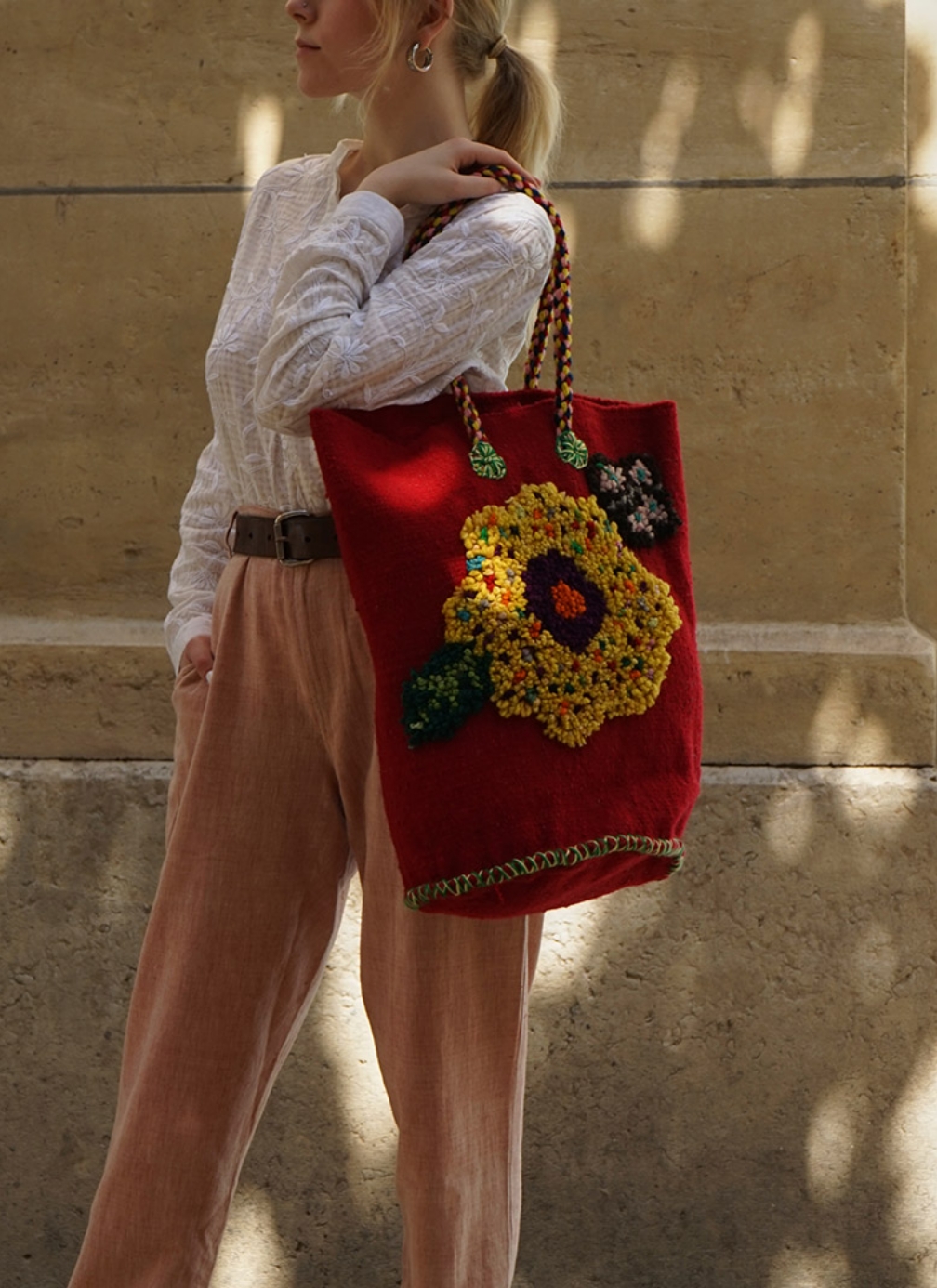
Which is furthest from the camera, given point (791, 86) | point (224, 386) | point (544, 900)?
point (791, 86)

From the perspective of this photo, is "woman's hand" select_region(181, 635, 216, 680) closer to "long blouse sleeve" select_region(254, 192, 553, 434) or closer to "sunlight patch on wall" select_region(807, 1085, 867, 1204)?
"long blouse sleeve" select_region(254, 192, 553, 434)

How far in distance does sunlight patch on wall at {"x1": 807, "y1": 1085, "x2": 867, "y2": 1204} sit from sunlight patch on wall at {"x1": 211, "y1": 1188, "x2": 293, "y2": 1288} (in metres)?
1.14

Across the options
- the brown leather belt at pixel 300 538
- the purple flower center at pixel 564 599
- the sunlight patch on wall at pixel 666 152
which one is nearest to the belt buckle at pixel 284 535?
the brown leather belt at pixel 300 538

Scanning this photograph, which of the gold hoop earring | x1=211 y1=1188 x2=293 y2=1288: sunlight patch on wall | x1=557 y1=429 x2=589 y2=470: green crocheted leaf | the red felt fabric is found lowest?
x1=211 y1=1188 x2=293 y2=1288: sunlight patch on wall

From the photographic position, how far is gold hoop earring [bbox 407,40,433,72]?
2027 millimetres

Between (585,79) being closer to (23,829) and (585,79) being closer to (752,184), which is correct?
(752,184)

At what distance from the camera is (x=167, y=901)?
204 cm

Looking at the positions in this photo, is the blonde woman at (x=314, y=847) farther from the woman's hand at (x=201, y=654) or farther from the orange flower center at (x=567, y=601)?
the orange flower center at (x=567, y=601)

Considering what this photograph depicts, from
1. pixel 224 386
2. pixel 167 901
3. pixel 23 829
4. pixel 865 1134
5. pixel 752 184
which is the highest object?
pixel 752 184

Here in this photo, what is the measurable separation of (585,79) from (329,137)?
0.55 meters

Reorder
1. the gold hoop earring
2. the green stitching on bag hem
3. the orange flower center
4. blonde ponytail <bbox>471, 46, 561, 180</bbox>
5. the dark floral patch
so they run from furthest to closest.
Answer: blonde ponytail <bbox>471, 46, 561, 180</bbox> → the gold hoop earring → the dark floral patch → the orange flower center → the green stitching on bag hem

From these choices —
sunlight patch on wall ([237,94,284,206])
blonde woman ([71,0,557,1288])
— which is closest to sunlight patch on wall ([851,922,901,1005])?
blonde woman ([71,0,557,1288])

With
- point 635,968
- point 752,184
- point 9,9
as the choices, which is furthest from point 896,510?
point 9,9

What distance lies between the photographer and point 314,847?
6.62 feet
